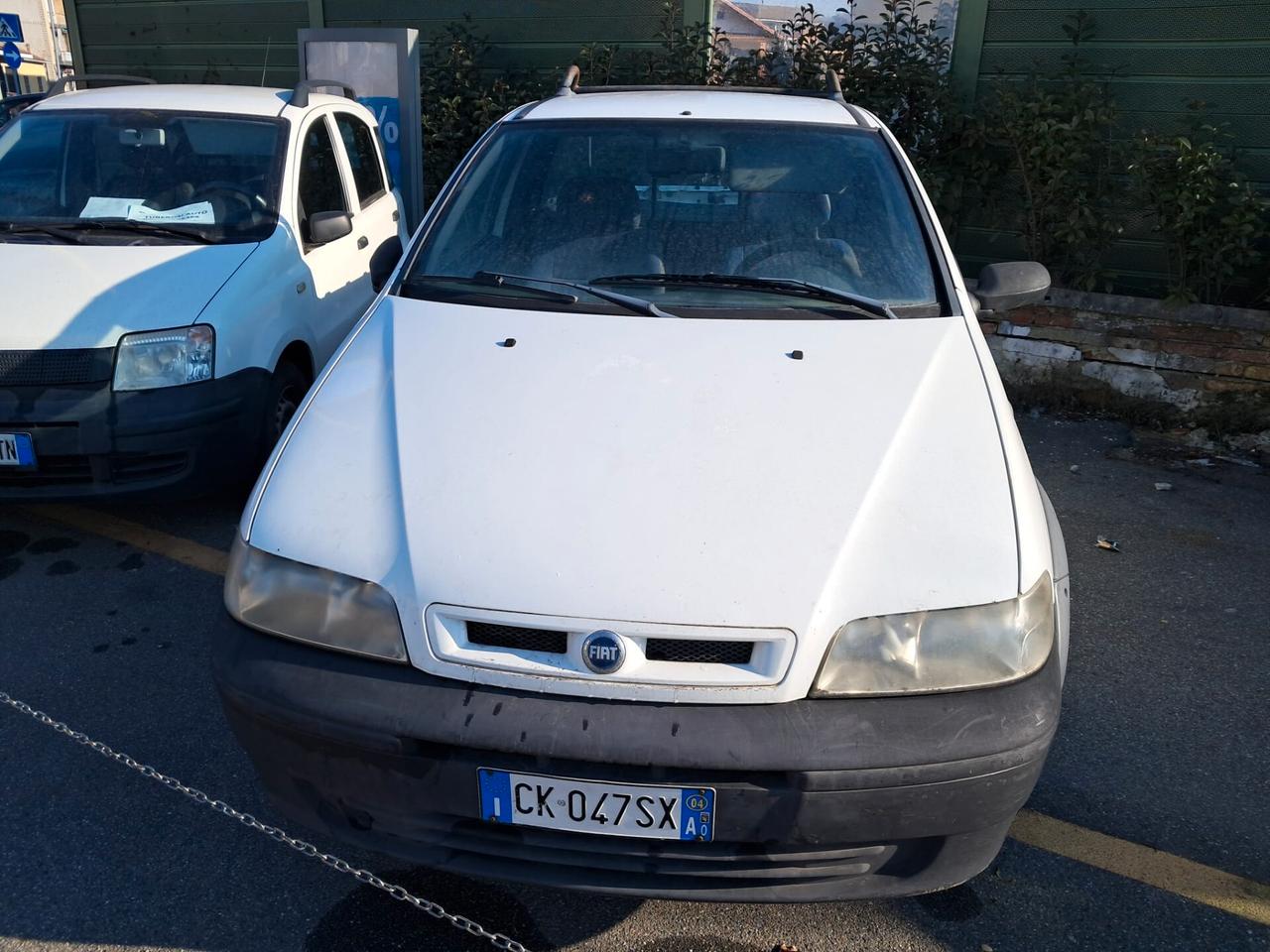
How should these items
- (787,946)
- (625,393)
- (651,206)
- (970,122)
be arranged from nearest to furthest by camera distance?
(787,946) → (625,393) → (651,206) → (970,122)

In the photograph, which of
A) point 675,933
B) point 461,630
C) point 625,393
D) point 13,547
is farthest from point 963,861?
point 13,547

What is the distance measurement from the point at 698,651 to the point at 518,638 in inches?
13.7

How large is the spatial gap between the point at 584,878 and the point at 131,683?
6.41ft

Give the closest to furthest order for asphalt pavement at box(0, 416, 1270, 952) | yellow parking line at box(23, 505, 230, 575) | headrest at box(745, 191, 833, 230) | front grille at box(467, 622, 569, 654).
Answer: front grille at box(467, 622, 569, 654)
asphalt pavement at box(0, 416, 1270, 952)
headrest at box(745, 191, 833, 230)
yellow parking line at box(23, 505, 230, 575)

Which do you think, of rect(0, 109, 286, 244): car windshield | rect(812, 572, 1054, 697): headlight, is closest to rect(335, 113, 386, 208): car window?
rect(0, 109, 286, 244): car windshield

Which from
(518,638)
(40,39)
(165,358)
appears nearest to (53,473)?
(165,358)

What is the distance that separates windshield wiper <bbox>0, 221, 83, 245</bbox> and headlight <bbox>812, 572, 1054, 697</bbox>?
3761 millimetres

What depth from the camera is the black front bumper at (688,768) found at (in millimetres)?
1792

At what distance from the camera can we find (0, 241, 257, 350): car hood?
143 inches

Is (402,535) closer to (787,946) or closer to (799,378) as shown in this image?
(799,378)

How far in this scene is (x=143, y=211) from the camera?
171 inches

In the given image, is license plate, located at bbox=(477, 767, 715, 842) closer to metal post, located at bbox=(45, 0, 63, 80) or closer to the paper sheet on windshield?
the paper sheet on windshield

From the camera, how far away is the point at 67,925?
2.24 meters

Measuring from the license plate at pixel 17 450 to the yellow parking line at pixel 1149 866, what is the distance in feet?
11.4
